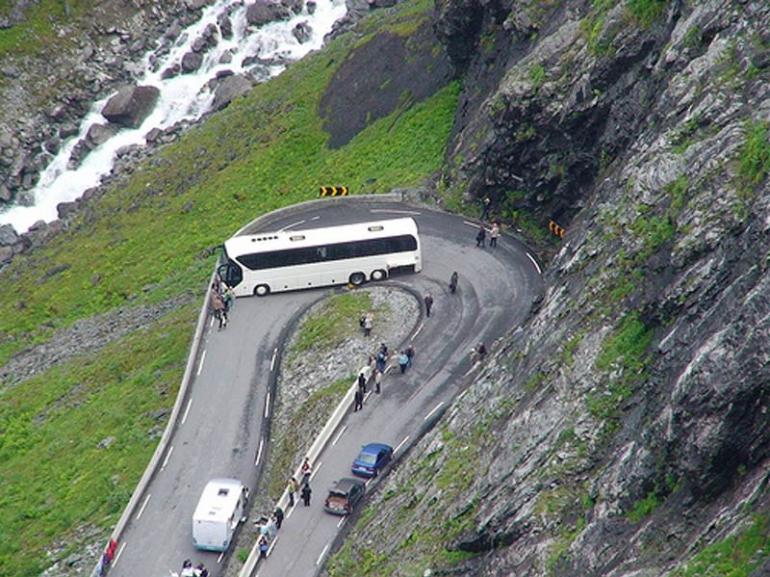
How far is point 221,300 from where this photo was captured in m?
59.4

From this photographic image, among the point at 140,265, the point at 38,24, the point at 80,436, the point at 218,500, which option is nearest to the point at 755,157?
the point at 218,500

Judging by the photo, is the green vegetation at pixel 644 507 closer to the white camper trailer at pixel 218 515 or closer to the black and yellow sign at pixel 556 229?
the white camper trailer at pixel 218 515

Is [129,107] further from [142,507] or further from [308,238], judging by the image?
[142,507]

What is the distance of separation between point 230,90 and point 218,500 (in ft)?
220

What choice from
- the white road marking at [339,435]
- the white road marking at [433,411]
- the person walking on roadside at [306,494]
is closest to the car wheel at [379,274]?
the white road marking at [433,411]

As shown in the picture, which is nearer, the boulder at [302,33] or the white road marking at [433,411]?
the white road marking at [433,411]

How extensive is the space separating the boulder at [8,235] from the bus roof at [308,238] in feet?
129

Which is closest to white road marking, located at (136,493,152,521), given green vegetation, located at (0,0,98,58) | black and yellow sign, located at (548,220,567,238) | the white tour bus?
the white tour bus

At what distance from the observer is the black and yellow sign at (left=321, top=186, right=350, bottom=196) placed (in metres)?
75.1

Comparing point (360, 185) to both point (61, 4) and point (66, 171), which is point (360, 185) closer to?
point (66, 171)

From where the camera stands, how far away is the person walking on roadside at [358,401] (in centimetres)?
5075

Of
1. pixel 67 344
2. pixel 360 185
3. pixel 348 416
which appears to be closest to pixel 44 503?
pixel 348 416

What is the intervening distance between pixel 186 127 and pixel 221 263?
46982mm

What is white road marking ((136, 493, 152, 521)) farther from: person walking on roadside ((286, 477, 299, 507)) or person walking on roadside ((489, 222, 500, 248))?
person walking on roadside ((489, 222, 500, 248))
